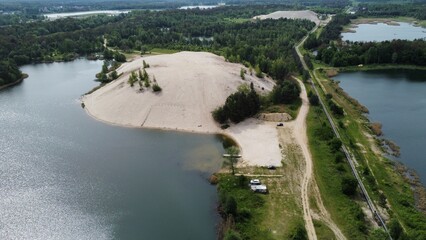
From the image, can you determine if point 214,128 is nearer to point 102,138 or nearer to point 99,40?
point 102,138

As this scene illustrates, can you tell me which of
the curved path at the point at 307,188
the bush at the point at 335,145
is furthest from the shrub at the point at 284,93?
the bush at the point at 335,145

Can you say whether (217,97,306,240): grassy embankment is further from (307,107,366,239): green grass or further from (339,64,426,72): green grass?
(339,64,426,72): green grass

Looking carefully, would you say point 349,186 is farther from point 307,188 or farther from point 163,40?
point 163,40

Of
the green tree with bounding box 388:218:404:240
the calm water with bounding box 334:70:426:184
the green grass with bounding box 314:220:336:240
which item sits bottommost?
the calm water with bounding box 334:70:426:184

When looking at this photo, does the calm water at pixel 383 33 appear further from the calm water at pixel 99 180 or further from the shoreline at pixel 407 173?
the calm water at pixel 99 180

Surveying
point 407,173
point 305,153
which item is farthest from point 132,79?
point 407,173

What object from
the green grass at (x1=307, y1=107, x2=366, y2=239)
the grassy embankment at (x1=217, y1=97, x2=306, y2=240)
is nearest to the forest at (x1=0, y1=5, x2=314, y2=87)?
the green grass at (x1=307, y1=107, x2=366, y2=239)

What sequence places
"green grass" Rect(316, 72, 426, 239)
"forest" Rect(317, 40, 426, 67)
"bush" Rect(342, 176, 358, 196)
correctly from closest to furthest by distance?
1. "green grass" Rect(316, 72, 426, 239)
2. "bush" Rect(342, 176, 358, 196)
3. "forest" Rect(317, 40, 426, 67)
